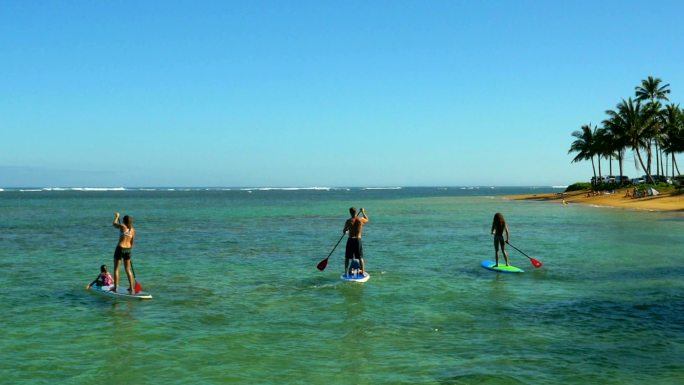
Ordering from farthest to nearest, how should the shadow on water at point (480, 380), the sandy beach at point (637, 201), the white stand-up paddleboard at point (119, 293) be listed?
the sandy beach at point (637, 201) → the white stand-up paddleboard at point (119, 293) → the shadow on water at point (480, 380)

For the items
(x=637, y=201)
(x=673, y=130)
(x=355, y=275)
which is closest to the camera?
(x=355, y=275)

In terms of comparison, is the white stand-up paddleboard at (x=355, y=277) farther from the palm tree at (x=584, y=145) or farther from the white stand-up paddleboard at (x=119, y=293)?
the palm tree at (x=584, y=145)

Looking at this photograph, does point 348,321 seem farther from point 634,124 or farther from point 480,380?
point 634,124

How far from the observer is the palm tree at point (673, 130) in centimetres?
7675

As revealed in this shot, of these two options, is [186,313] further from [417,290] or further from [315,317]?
[417,290]

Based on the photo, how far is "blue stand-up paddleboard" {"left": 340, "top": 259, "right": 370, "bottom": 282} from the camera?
57.5 ft

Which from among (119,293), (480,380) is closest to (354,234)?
(119,293)

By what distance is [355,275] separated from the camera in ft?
58.2

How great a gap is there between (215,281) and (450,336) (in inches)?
355

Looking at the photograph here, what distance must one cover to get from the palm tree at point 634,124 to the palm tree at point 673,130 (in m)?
2.23

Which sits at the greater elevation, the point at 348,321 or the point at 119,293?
the point at 119,293

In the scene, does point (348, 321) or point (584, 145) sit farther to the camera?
point (584, 145)

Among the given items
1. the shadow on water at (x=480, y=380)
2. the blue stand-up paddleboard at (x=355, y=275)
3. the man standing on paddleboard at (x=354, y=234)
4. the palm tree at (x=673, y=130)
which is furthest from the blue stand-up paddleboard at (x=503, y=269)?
the palm tree at (x=673, y=130)

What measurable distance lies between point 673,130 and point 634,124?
4.72 metres
